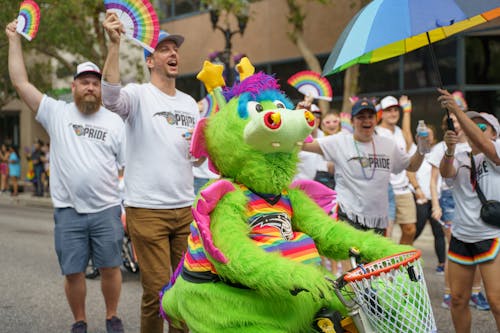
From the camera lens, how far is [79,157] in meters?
5.12

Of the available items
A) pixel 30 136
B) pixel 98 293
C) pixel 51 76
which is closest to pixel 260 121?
pixel 98 293

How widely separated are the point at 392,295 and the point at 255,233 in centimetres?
78

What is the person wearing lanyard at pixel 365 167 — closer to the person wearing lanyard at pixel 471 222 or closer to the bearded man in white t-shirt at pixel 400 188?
the person wearing lanyard at pixel 471 222

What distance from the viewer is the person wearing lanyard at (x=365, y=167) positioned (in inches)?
227

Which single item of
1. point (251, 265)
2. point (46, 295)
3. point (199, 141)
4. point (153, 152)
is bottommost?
point (46, 295)

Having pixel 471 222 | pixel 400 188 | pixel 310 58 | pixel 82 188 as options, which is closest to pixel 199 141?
pixel 82 188

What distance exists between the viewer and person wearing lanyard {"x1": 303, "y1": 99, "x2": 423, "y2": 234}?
5758 mm

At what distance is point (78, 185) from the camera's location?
5.07 metres

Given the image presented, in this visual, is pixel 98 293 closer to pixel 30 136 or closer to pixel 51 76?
pixel 51 76

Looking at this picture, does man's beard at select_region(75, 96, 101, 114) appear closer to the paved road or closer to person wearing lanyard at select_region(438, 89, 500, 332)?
the paved road

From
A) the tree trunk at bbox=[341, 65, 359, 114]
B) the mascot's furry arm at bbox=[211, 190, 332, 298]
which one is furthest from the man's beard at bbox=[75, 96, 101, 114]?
the tree trunk at bbox=[341, 65, 359, 114]

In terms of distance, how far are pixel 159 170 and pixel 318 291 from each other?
2.07 meters

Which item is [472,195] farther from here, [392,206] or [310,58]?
[310,58]

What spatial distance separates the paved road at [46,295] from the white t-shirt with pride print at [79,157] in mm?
1282
